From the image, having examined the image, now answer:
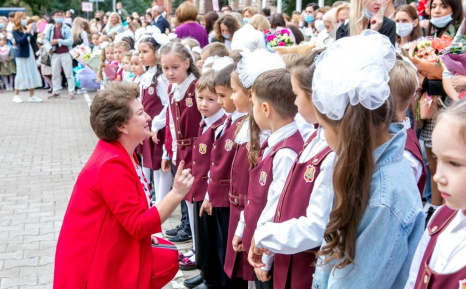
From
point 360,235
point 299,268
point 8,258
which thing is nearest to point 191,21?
point 8,258

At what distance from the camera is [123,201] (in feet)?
9.11

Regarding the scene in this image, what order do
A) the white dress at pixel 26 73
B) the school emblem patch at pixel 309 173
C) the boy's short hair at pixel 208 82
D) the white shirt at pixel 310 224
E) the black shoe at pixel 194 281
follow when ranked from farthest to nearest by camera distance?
1. the white dress at pixel 26 73
2. the black shoe at pixel 194 281
3. the boy's short hair at pixel 208 82
4. the school emblem patch at pixel 309 173
5. the white shirt at pixel 310 224

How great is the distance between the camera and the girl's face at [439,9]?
5191 mm

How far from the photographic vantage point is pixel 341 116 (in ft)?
6.01

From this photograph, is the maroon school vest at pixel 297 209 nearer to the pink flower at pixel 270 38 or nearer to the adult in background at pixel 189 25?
the pink flower at pixel 270 38

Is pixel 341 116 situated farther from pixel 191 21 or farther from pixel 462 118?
pixel 191 21

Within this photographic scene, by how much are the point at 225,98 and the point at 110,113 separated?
100 centimetres

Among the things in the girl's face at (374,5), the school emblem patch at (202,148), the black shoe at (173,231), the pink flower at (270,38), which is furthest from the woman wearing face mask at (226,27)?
the school emblem patch at (202,148)

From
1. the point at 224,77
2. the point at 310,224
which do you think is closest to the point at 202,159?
the point at 224,77

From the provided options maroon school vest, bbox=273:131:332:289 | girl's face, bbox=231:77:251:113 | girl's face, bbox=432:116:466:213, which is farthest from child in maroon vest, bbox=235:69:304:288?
girl's face, bbox=432:116:466:213

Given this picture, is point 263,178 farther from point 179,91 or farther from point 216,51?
point 216,51

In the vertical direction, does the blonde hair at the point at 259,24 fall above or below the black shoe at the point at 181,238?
above

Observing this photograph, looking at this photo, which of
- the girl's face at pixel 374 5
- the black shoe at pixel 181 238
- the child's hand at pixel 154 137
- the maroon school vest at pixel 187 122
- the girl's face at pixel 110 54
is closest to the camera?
the girl's face at pixel 374 5

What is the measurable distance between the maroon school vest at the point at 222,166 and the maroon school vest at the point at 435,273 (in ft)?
6.53
